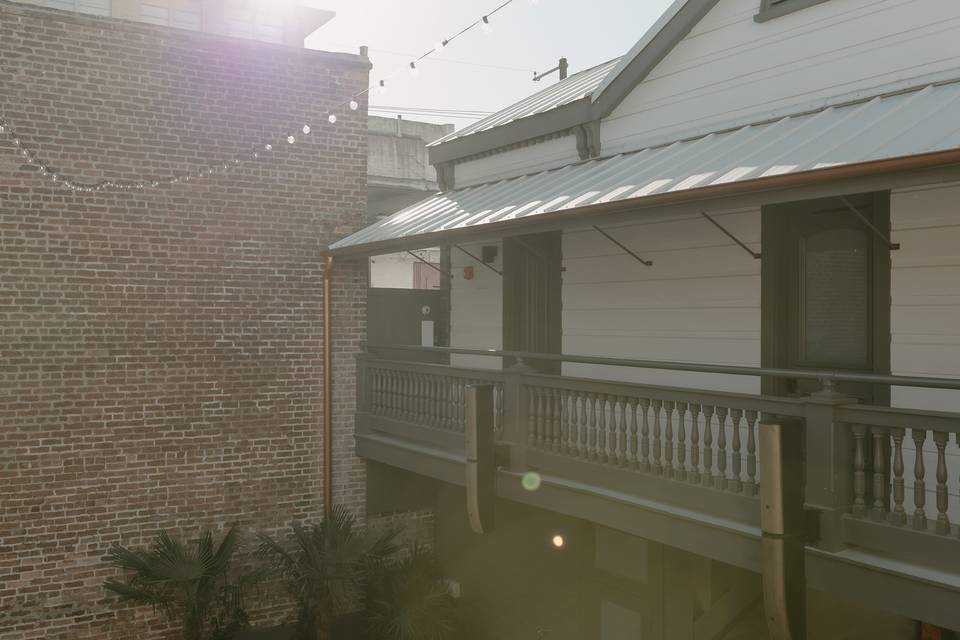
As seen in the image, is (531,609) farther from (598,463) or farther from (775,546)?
(775,546)

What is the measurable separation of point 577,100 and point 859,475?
589cm

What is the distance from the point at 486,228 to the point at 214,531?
5.65m

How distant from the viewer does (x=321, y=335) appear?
11773mm

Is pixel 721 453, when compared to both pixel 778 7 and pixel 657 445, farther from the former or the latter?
pixel 778 7

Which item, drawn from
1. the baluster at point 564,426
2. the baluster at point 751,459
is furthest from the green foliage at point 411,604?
the baluster at point 751,459

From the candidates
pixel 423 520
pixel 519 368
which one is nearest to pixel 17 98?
pixel 519 368

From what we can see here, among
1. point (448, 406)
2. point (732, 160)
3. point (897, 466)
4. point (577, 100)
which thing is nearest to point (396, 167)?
point (577, 100)

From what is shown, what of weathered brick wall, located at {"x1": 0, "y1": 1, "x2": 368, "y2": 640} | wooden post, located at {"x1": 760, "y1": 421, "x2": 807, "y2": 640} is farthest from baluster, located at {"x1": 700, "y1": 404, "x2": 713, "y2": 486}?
weathered brick wall, located at {"x1": 0, "y1": 1, "x2": 368, "y2": 640}

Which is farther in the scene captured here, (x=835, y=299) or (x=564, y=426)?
(x=564, y=426)

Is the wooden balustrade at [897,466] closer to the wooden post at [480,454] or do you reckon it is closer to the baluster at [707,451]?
the baluster at [707,451]

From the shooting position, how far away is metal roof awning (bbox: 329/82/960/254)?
5.61 m

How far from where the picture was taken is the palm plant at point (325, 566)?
9.91m

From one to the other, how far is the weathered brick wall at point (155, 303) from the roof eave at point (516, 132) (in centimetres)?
130

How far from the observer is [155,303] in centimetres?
1073
